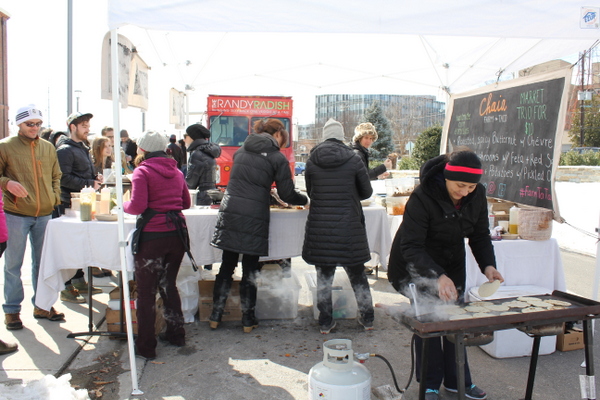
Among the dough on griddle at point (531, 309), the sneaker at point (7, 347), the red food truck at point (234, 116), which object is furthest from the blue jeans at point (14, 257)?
the red food truck at point (234, 116)

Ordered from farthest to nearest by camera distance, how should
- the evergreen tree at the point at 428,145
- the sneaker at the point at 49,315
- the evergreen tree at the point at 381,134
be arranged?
the evergreen tree at the point at 381,134 → the evergreen tree at the point at 428,145 → the sneaker at the point at 49,315

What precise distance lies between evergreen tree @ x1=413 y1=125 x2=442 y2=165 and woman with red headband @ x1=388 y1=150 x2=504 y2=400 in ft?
57.2

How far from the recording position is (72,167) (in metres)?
4.98

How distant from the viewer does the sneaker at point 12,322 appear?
4.21 metres

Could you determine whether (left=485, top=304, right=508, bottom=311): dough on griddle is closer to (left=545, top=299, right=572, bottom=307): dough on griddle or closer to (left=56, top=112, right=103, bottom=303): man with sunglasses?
(left=545, top=299, right=572, bottom=307): dough on griddle

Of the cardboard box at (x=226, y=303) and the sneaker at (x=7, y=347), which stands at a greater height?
the cardboard box at (x=226, y=303)

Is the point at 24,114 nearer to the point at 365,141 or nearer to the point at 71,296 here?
the point at 71,296

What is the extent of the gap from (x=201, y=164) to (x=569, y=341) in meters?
4.39

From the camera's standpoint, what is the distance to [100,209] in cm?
422

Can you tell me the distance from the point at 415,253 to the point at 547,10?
1.91m

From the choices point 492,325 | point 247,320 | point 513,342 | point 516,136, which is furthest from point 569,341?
point 247,320

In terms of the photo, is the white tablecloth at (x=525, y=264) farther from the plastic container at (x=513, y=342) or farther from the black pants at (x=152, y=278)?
the black pants at (x=152, y=278)

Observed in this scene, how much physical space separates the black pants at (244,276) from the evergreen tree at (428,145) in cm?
1672

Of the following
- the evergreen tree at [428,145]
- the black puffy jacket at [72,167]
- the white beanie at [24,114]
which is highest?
the evergreen tree at [428,145]
